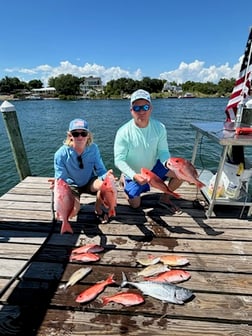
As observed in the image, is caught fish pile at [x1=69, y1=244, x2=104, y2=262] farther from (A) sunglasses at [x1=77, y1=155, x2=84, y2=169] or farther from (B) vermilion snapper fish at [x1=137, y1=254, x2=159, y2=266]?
(A) sunglasses at [x1=77, y1=155, x2=84, y2=169]

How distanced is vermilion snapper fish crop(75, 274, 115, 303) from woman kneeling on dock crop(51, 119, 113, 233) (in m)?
1.07

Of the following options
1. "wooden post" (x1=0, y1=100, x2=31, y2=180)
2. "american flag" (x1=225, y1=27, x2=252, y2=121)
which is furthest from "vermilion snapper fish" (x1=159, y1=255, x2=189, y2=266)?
"wooden post" (x1=0, y1=100, x2=31, y2=180)

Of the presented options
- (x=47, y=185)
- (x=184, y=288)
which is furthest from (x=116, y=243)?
(x=47, y=185)

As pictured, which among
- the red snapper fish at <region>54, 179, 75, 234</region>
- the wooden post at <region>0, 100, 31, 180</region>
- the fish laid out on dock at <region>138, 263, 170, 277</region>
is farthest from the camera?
the wooden post at <region>0, 100, 31, 180</region>

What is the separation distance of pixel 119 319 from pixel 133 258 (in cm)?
70

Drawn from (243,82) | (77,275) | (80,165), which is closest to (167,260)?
(77,275)

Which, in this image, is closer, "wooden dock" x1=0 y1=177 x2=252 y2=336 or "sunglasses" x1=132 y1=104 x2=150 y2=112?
"wooden dock" x1=0 y1=177 x2=252 y2=336

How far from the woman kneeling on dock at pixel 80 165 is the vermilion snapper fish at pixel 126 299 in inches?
48.7

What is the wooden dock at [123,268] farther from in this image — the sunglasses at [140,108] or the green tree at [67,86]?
the green tree at [67,86]

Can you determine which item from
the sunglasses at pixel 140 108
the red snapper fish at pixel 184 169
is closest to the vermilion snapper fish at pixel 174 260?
the red snapper fish at pixel 184 169

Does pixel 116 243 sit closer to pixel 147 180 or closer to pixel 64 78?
pixel 147 180

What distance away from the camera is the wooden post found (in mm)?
4578

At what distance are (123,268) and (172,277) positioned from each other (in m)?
0.45

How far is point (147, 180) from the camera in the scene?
2762 mm
